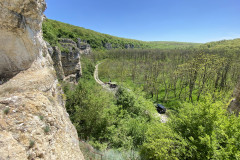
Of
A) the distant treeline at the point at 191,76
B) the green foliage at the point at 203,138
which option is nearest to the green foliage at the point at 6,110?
the green foliage at the point at 203,138

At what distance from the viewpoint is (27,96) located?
6223mm

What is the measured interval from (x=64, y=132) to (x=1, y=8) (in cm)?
899

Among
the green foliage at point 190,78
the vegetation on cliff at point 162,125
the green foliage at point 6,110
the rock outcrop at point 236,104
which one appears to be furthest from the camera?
the green foliage at point 190,78

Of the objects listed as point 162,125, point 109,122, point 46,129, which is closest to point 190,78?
point 162,125

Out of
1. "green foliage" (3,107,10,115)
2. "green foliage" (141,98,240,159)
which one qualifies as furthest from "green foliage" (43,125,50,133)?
"green foliage" (141,98,240,159)

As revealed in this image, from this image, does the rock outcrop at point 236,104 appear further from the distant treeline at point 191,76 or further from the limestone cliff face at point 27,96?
the limestone cliff face at point 27,96

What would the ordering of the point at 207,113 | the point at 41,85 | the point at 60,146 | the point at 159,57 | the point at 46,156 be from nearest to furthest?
the point at 46,156 → the point at 60,146 → the point at 41,85 → the point at 207,113 → the point at 159,57

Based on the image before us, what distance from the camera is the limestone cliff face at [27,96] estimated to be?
15.2ft

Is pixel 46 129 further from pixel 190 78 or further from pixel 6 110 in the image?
pixel 190 78

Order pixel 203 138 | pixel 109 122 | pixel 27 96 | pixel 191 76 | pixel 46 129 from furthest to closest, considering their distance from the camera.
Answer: pixel 191 76
pixel 109 122
pixel 203 138
pixel 27 96
pixel 46 129

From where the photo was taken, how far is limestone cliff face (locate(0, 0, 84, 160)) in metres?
4.62

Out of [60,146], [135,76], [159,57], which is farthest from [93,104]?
[159,57]

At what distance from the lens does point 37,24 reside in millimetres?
9227

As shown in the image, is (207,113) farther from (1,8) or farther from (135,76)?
(135,76)
